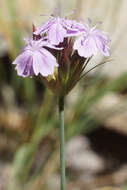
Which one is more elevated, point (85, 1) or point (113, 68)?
point (85, 1)

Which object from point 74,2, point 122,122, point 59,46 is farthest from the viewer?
point 74,2

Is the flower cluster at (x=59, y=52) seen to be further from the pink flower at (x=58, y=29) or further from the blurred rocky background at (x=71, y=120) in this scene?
the blurred rocky background at (x=71, y=120)

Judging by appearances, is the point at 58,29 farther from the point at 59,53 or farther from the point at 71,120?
the point at 71,120

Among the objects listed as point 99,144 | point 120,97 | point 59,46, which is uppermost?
point 59,46

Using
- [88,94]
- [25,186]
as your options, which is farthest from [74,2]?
[25,186]

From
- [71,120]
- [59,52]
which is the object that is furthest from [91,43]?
[71,120]

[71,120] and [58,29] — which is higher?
[58,29]

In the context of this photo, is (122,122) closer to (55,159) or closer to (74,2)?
(55,159)
